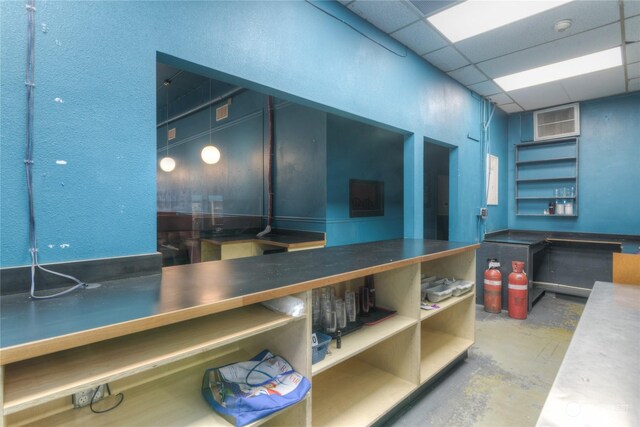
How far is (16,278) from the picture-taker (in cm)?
119

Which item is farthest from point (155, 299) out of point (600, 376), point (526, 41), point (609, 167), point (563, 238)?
point (609, 167)

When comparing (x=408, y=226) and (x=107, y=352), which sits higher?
(x=408, y=226)

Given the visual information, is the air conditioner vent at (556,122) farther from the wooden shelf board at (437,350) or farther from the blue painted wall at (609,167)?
the wooden shelf board at (437,350)

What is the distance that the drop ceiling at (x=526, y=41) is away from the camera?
2607 mm

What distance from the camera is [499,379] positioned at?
2586 millimetres

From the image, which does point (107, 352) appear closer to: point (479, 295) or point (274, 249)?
point (274, 249)

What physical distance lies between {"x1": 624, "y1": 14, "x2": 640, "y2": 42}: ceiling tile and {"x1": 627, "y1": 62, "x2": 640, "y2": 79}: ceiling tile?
789 millimetres

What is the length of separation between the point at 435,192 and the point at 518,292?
244 cm

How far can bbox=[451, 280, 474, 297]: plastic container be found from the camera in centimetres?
267

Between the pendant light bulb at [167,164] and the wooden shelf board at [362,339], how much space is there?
4582mm

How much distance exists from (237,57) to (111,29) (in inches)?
23.9

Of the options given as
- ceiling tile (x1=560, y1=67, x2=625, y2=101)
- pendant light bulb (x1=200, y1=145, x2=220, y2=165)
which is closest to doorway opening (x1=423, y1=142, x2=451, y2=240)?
ceiling tile (x1=560, y1=67, x2=625, y2=101)

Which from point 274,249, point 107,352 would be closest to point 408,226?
point 274,249

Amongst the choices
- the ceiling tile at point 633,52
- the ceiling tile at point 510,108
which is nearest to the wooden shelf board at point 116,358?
the ceiling tile at point 633,52
